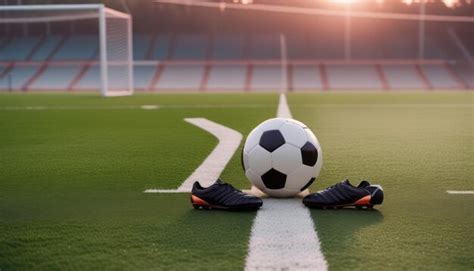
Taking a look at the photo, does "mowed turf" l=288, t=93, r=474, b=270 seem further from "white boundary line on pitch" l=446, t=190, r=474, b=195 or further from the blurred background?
the blurred background

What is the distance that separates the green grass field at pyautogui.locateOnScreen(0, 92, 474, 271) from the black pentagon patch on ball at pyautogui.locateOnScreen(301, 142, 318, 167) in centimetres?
46

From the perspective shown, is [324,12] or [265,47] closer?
[324,12]

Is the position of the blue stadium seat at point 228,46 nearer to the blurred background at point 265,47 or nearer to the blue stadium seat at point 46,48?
the blurred background at point 265,47

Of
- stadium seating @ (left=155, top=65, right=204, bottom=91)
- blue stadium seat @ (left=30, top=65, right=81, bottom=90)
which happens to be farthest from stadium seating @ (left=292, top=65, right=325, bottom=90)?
blue stadium seat @ (left=30, top=65, right=81, bottom=90)

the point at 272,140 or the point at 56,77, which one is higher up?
the point at 272,140

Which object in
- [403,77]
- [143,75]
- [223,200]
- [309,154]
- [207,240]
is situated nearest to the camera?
[207,240]

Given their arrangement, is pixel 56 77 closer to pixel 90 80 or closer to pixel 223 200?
pixel 90 80

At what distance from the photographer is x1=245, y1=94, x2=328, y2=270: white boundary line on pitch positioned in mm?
2480

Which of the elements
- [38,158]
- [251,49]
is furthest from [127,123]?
[251,49]

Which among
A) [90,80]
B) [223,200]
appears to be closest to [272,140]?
[223,200]

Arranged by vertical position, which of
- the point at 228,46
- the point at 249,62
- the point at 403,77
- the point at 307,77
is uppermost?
the point at 228,46

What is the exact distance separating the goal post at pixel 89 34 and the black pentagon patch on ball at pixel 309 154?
1631 cm

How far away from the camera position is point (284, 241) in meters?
2.85

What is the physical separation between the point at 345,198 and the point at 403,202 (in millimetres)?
526
